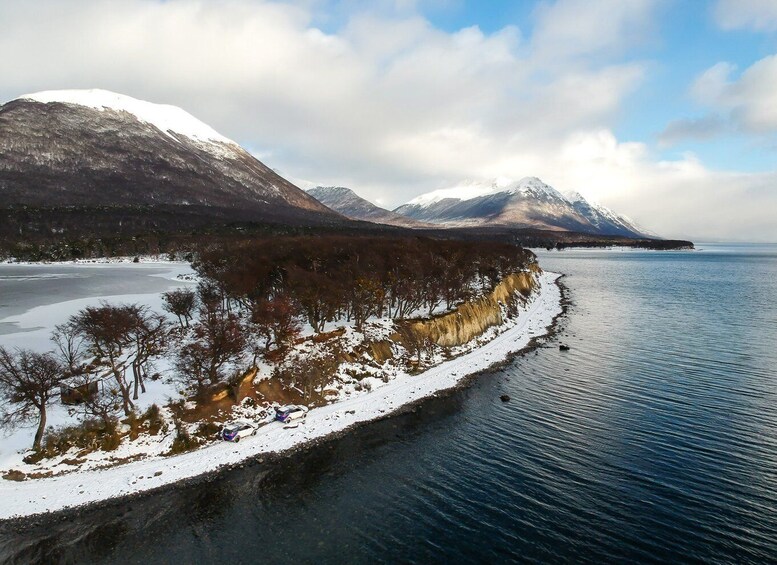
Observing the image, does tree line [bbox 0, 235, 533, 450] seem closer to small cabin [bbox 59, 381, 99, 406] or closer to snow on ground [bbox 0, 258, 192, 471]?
small cabin [bbox 59, 381, 99, 406]

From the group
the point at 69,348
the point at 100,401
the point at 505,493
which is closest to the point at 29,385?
the point at 69,348

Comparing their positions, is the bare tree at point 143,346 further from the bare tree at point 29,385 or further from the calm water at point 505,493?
the calm water at point 505,493

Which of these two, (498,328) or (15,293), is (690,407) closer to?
(498,328)

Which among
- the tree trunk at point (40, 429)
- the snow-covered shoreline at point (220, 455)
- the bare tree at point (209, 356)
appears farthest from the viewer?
the bare tree at point (209, 356)

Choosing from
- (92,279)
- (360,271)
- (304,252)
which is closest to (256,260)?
(304,252)

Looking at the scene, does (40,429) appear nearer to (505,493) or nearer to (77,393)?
(77,393)

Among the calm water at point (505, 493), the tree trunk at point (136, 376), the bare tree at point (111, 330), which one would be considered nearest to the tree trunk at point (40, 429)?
the bare tree at point (111, 330)
